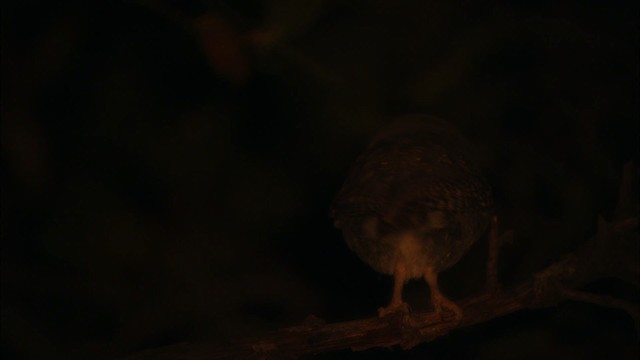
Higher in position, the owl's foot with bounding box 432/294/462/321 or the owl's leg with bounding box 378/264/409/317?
the owl's leg with bounding box 378/264/409/317

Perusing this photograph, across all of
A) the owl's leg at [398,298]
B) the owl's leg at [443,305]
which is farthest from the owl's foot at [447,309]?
the owl's leg at [398,298]

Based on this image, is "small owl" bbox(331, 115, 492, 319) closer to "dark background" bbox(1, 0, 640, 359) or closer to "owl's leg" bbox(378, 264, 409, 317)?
"owl's leg" bbox(378, 264, 409, 317)

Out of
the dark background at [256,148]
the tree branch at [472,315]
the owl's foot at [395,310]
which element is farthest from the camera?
the dark background at [256,148]

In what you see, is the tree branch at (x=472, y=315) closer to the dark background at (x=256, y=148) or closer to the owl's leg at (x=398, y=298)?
the owl's leg at (x=398, y=298)

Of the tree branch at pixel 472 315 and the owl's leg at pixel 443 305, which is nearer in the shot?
the tree branch at pixel 472 315

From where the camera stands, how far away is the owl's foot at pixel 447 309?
11.2ft

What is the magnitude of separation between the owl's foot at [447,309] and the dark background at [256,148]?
67 centimetres

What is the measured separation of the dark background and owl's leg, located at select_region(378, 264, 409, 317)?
0.45 m

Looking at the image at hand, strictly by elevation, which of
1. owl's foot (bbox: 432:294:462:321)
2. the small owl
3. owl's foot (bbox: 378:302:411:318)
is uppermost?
the small owl

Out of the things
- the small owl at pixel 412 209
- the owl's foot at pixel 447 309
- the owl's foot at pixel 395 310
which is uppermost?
the small owl at pixel 412 209

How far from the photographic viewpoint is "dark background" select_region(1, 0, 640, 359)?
3.76 metres

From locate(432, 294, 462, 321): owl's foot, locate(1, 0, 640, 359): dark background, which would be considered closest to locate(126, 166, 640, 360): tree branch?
locate(432, 294, 462, 321): owl's foot

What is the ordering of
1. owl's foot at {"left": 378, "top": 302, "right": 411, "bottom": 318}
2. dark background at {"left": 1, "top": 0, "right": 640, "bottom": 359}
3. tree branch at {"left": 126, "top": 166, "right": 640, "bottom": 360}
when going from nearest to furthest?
tree branch at {"left": 126, "top": 166, "right": 640, "bottom": 360}
owl's foot at {"left": 378, "top": 302, "right": 411, "bottom": 318}
dark background at {"left": 1, "top": 0, "right": 640, "bottom": 359}

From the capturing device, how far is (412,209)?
3.29m
